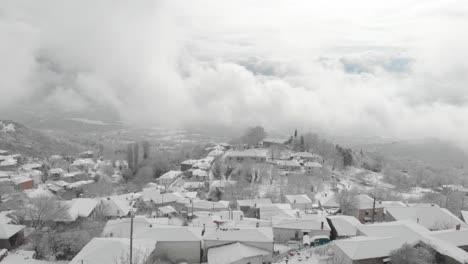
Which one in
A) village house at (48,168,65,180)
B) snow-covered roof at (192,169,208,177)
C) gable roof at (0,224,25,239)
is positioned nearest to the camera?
gable roof at (0,224,25,239)

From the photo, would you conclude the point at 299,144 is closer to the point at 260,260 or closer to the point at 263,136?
the point at 263,136

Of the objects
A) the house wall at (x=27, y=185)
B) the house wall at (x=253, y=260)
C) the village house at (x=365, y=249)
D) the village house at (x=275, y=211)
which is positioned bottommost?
the house wall at (x=27, y=185)

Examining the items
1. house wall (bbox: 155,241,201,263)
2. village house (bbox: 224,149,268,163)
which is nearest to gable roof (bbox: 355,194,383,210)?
house wall (bbox: 155,241,201,263)

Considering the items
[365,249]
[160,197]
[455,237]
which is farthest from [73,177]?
[455,237]

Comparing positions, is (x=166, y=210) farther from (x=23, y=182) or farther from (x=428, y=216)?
(x=23, y=182)

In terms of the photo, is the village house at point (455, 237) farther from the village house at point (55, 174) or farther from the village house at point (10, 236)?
the village house at point (55, 174)

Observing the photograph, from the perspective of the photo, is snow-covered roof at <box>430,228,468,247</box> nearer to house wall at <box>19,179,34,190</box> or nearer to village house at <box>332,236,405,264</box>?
village house at <box>332,236,405,264</box>

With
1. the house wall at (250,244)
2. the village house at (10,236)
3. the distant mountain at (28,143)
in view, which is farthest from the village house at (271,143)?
the distant mountain at (28,143)
